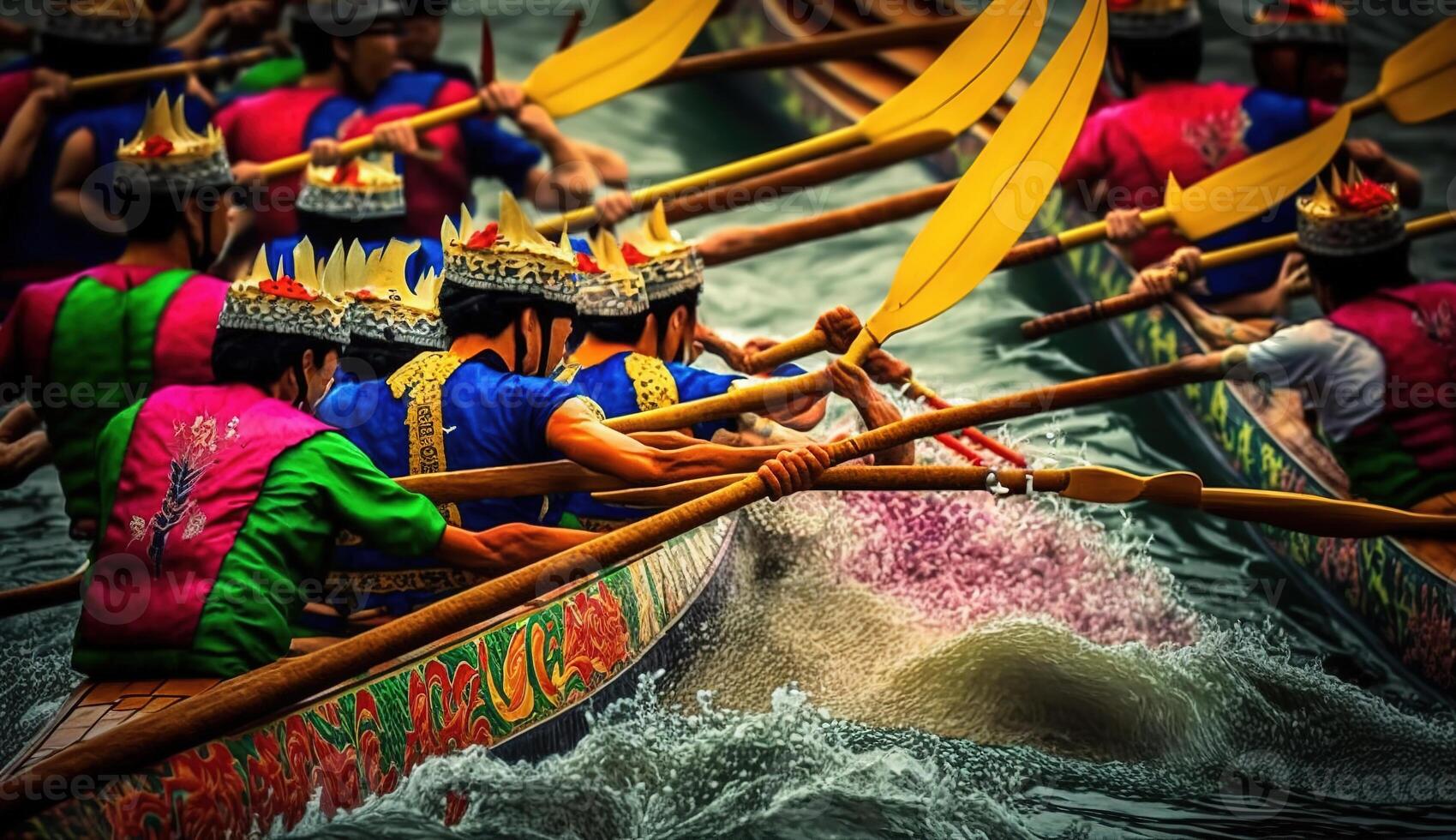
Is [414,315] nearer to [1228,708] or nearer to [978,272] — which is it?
[978,272]

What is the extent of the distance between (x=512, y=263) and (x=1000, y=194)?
4.67 feet

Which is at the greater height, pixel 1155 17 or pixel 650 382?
pixel 1155 17

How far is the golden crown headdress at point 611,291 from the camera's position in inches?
193

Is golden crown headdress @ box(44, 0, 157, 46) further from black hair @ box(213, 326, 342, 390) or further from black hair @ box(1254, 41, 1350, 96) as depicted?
black hair @ box(1254, 41, 1350, 96)

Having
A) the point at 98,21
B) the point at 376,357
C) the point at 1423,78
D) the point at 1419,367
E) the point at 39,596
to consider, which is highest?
the point at 98,21

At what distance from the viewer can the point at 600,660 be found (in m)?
4.59

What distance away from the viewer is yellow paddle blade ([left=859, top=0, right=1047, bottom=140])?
565 centimetres

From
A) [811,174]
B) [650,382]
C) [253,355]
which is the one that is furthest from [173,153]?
[811,174]

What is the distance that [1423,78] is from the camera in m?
6.95

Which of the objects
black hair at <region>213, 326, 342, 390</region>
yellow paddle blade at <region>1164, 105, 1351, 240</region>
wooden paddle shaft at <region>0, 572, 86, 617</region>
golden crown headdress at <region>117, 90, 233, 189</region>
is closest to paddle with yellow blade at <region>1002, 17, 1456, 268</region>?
yellow paddle blade at <region>1164, 105, 1351, 240</region>

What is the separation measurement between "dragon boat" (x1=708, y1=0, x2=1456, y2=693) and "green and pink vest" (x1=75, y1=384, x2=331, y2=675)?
344 cm

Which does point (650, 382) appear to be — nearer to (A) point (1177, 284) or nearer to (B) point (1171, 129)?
(A) point (1177, 284)

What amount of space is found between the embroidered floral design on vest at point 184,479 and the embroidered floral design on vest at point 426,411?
0.61m

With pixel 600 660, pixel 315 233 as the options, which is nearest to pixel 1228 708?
pixel 600 660
